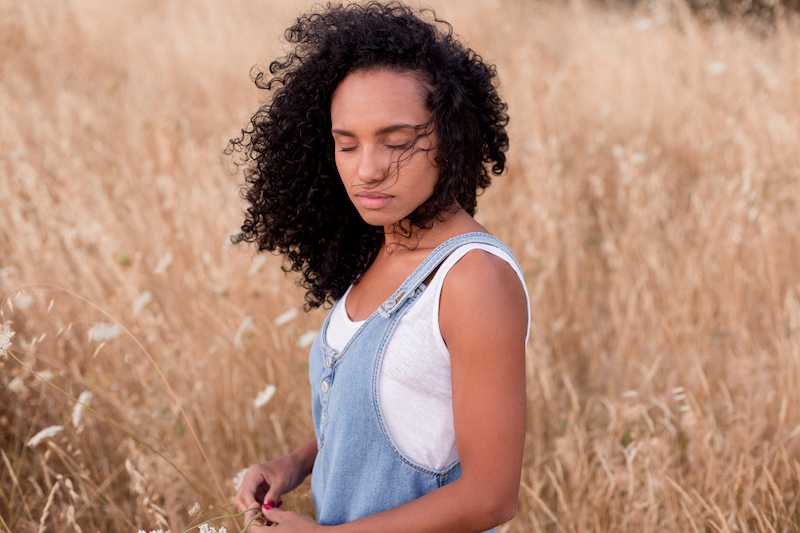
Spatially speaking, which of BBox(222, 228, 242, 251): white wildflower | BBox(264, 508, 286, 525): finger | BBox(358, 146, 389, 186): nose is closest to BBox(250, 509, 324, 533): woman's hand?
BBox(264, 508, 286, 525): finger

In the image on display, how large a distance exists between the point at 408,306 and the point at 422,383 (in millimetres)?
134

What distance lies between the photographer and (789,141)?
10.8 feet

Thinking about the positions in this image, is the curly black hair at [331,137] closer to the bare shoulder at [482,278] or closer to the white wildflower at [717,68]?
the bare shoulder at [482,278]

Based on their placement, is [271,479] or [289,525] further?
[271,479]

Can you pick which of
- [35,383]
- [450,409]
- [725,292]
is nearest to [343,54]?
[450,409]

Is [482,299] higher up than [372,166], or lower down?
lower down

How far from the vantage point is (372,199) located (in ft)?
3.53

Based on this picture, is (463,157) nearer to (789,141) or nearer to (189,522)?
(189,522)

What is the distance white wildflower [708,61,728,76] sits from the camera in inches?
170

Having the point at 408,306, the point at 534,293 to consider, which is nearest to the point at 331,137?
the point at 408,306

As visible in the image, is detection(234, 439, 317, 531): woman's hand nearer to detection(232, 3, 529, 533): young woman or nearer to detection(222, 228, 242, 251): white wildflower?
detection(232, 3, 529, 533): young woman

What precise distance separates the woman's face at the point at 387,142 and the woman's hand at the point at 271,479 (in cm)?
62

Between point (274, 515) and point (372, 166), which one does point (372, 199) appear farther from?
point (274, 515)

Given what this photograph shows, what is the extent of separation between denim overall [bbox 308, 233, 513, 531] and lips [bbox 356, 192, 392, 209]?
141mm
